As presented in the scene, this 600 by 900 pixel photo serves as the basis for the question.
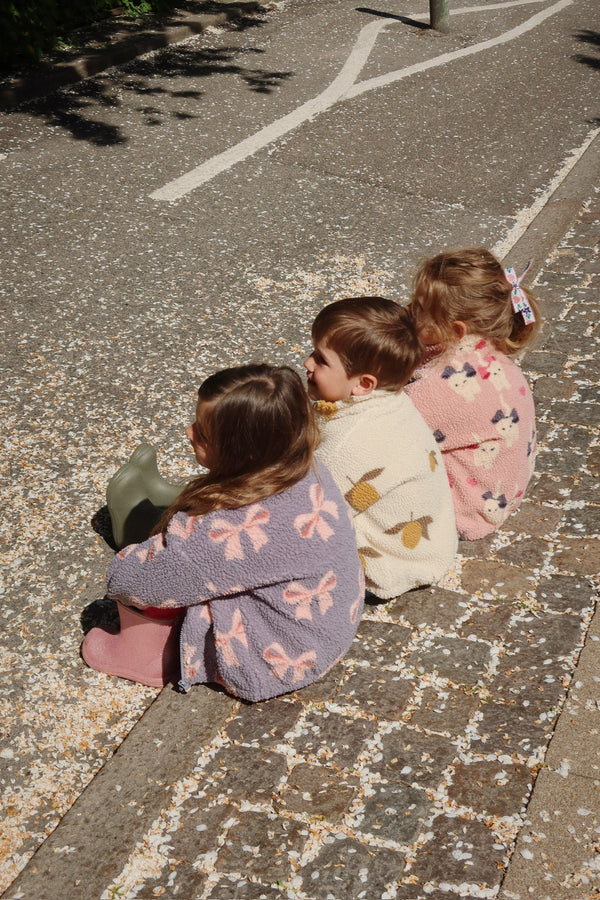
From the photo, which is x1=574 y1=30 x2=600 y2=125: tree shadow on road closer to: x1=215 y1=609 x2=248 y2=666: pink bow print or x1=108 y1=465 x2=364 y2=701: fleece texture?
x1=108 y1=465 x2=364 y2=701: fleece texture

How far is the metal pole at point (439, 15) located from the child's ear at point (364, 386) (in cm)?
816

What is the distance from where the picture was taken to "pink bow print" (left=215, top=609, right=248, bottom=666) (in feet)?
8.43

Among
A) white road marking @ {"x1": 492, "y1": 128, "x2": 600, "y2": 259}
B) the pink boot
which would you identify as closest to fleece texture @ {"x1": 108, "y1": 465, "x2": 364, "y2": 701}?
the pink boot

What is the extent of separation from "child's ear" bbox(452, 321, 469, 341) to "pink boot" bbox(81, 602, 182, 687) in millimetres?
1299

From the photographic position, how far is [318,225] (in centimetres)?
575

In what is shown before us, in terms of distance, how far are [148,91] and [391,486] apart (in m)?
6.08

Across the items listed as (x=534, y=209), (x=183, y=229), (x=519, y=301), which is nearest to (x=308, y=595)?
(x=519, y=301)

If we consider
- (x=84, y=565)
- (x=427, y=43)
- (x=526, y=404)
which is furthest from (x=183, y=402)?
(x=427, y=43)

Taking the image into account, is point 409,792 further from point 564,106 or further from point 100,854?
point 564,106

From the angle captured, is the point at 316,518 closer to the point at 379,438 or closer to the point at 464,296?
the point at 379,438

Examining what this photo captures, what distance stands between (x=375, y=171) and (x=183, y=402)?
3.09 meters

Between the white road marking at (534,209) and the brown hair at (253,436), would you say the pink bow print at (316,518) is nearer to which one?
the brown hair at (253,436)

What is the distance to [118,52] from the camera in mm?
8477

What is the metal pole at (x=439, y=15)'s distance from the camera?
9.72 m
